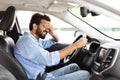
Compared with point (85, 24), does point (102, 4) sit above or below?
above

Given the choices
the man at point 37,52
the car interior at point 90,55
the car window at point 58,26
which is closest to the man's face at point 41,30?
the man at point 37,52

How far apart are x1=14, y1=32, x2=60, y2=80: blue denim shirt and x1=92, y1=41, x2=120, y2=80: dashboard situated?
43 centimetres

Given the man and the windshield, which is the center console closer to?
the man

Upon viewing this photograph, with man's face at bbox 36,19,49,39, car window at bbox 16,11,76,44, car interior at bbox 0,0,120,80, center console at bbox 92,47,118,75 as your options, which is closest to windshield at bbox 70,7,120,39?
car interior at bbox 0,0,120,80

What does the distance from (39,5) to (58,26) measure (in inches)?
34.0

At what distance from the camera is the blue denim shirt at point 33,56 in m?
3.07

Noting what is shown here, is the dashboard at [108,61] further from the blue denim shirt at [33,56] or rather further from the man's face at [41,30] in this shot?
the man's face at [41,30]

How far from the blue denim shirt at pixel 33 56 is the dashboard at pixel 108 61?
431mm

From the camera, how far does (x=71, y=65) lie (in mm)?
3742

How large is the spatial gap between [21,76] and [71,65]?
87 cm

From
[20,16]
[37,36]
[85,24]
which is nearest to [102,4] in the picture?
[37,36]

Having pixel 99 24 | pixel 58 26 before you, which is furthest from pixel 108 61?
pixel 58 26

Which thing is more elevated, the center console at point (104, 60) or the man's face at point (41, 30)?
the man's face at point (41, 30)

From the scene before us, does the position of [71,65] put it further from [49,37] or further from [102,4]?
[102,4]
